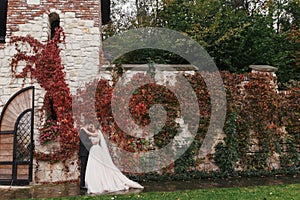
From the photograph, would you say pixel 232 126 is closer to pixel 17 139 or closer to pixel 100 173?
pixel 100 173

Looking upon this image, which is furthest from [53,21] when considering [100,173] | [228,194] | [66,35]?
[228,194]

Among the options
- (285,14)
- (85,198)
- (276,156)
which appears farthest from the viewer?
(285,14)

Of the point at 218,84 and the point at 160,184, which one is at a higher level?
the point at 218,84

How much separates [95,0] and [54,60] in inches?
75.8

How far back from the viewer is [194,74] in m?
7.07

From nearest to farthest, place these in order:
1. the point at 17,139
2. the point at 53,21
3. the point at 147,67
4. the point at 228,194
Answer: the point at 228,194 → the point at 17,139 → the point at 147,67 → the point at 53,21

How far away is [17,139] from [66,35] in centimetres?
288

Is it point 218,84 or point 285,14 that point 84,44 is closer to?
point 218,84

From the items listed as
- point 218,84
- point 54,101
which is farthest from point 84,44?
point 218,84

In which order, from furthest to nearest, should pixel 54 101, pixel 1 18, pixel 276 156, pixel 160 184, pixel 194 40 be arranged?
pixel 194 40, pixel 1 18, pixel 276 156, pixel 54 101, pixel 160 184

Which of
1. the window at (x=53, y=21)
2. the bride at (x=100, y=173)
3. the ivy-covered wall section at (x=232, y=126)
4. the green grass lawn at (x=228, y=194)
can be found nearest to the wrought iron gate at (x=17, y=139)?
the ivy-covered wall section at (x=232, y=126)

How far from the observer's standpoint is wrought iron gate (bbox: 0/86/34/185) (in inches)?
255

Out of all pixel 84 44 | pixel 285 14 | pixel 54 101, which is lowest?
pixel 54 101

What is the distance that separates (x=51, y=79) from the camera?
6871mm
